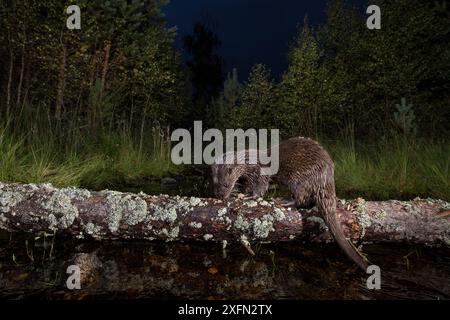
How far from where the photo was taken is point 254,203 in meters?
3.28

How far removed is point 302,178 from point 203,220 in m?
1.08

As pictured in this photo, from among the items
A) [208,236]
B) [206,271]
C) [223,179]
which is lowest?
[206,271]

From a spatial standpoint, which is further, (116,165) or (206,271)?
(116,165)

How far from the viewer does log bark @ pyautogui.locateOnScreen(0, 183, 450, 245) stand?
3.16 m

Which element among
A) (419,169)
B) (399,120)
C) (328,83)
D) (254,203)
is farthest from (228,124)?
(254,203)

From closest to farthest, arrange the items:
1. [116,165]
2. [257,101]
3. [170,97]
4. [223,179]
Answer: [223,179] < [116,165] < [257,101] < [170,97]

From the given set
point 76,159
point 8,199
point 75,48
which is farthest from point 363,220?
point 75,48

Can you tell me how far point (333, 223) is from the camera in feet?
9.58

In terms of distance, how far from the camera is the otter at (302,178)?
2.92 meters

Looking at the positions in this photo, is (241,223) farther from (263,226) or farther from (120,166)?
(120,166)

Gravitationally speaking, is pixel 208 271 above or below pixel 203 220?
below

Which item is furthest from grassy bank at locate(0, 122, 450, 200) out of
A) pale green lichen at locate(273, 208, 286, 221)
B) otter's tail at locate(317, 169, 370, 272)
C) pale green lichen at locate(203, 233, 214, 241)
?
pale green lichen at locate(273, 208, 286, 221)

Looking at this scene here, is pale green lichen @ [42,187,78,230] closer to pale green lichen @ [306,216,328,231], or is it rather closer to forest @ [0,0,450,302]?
forest @ [0,0,450,302]

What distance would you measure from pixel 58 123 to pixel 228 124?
1131 cm
